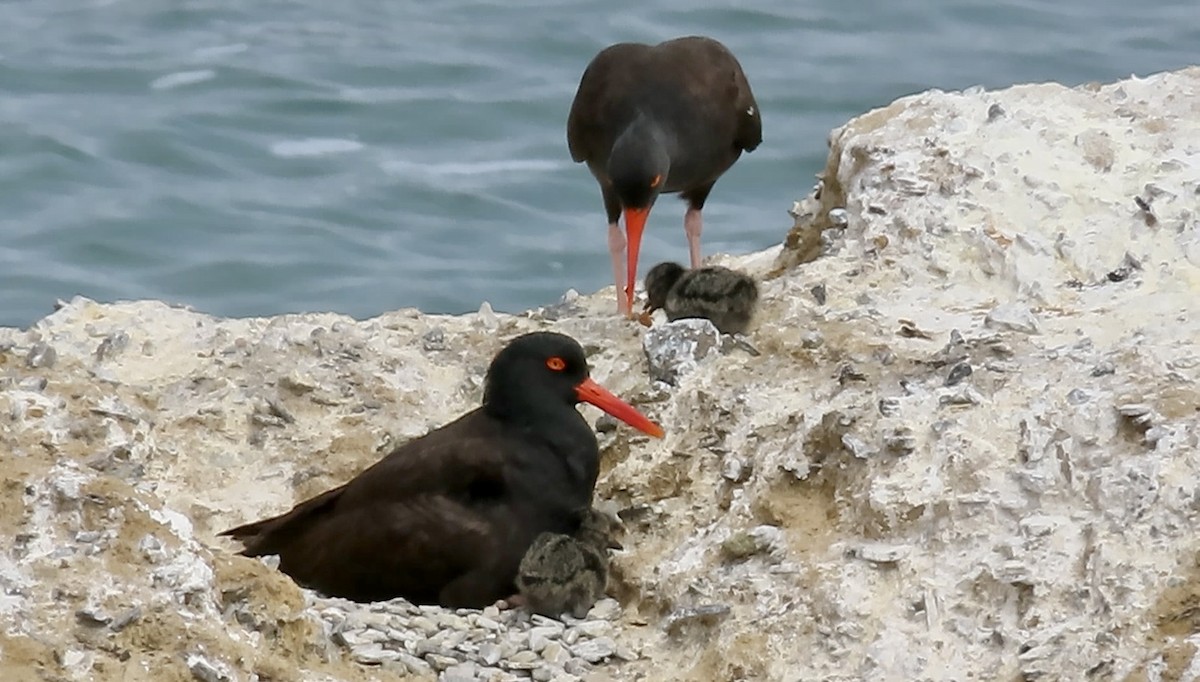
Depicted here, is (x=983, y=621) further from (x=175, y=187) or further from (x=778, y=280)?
(x=175, y=187)

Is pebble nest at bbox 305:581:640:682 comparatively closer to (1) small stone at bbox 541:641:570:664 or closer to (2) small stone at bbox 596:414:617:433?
(1) small stone at bbox 541:641:570:664

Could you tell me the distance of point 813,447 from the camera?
5766 mm

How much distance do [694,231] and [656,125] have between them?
2.51 feet

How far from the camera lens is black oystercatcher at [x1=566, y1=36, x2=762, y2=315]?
8867mm

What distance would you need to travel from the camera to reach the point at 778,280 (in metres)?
7.45

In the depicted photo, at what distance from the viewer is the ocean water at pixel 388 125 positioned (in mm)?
15180

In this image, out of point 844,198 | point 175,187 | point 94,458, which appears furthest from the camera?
point 175,187

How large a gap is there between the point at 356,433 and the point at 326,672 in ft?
6.79

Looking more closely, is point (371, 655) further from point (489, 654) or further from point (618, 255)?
point (618, 255)

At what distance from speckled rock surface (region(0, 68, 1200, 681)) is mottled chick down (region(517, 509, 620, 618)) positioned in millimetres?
78

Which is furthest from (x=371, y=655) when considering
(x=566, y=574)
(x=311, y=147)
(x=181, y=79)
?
(x=181, y=79)

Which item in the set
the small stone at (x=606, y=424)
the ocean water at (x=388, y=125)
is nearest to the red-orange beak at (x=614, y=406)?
the small stone at (x=606, y=424)

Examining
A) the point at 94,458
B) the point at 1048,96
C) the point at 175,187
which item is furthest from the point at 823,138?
the point at 94,458

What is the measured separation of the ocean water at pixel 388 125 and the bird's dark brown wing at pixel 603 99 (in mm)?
5000
